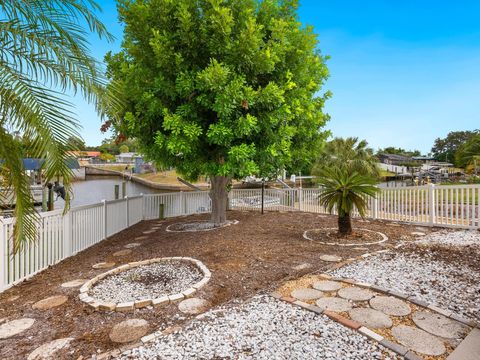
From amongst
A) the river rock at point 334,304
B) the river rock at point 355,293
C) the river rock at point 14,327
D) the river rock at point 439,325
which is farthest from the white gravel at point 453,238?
the river rock at point 14,327

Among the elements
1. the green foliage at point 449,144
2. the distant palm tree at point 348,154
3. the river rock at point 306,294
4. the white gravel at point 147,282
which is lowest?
the white gravel at point 147,282

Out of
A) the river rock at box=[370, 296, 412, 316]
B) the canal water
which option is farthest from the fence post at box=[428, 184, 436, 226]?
the canal water

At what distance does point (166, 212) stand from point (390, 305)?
27.7 feet

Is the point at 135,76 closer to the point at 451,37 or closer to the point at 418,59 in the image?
the point at 451,37

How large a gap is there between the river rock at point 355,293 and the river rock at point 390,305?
0.08m

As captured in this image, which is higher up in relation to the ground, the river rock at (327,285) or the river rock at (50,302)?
the river rock at (327,285)

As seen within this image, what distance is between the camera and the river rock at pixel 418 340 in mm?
1958

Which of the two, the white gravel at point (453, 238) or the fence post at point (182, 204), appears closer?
the white gravel at point (453, 238)

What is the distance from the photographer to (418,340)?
207cm

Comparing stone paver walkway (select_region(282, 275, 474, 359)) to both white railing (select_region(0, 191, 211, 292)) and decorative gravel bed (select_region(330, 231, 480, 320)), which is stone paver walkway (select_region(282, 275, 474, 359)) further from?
white railing (select_region(0, 191, 211, 292))

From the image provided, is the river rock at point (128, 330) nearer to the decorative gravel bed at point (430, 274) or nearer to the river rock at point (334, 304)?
the river rock at point (334, 304)

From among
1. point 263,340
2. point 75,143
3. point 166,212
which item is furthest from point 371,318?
point 166,212

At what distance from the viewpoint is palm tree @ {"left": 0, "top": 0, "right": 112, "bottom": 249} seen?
7.56ft

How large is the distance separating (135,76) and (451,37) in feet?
36.3
